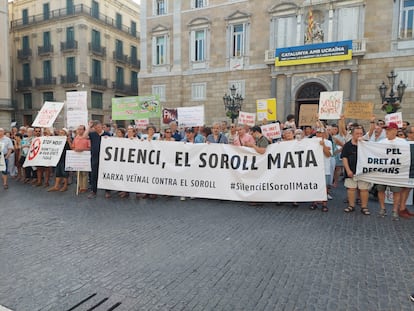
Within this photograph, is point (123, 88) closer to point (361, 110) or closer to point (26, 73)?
point (26, 73)

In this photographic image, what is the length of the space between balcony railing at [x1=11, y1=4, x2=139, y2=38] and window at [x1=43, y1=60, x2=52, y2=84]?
181 inches

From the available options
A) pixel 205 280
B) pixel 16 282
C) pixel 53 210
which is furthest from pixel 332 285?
pixel 53 210

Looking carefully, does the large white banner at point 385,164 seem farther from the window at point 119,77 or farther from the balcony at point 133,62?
the balcony at point 133,62

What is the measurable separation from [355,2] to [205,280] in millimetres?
20343

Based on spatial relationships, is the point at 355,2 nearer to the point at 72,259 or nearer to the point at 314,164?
the point at 314,164

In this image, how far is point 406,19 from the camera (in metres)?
17.5

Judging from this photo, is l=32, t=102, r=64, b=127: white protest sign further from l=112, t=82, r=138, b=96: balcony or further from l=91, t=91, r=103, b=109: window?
l=112, t=82, r=138, b=96: balcony

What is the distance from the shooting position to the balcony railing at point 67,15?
106ft

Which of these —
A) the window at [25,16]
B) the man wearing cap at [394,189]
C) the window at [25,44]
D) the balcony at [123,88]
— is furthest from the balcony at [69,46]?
the man wearing cap at [394,189]

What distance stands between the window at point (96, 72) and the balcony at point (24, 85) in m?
8.11

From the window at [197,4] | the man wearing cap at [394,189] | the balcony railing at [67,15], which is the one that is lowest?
the man wearing cap at [394,189]

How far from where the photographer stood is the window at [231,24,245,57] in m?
21.6

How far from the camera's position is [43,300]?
9.65ft

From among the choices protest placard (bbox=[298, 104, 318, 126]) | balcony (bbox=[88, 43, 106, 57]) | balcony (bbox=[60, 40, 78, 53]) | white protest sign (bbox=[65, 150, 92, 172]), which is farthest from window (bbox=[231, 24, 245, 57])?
balcony (bbox=[60, 40, 78, 53])
